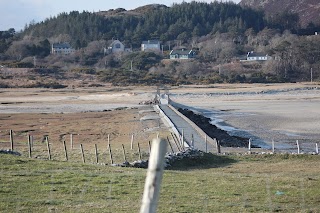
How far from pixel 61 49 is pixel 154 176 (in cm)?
16295

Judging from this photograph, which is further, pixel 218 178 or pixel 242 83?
pixel 242 83

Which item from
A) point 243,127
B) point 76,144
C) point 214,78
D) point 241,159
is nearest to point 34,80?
point 214,78

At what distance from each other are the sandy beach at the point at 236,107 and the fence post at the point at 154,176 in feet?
90.5

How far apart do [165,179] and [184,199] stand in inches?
114

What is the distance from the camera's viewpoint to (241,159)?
75.9 ft

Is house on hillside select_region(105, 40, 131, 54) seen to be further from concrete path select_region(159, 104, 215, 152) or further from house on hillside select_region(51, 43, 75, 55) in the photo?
concrete path select_region(159, 104, 215, 152)

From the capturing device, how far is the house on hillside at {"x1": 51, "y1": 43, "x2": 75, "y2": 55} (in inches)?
6399

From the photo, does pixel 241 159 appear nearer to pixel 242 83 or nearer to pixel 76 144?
pixel 76 144

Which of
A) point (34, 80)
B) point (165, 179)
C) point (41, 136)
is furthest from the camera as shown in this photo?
point (34, 80)

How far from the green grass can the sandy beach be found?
693 inches

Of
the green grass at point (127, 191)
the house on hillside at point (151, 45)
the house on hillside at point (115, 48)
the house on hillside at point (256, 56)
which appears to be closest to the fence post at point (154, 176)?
the green grass at point (127, 191)

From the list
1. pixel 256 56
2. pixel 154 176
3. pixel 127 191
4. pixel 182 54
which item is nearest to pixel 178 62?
pixel 182 54

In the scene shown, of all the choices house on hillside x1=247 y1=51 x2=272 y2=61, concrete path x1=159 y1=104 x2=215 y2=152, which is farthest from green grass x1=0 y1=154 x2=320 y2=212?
house on hillside x1=247 y1=51 x2=272 y2=61

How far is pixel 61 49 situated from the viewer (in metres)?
165
